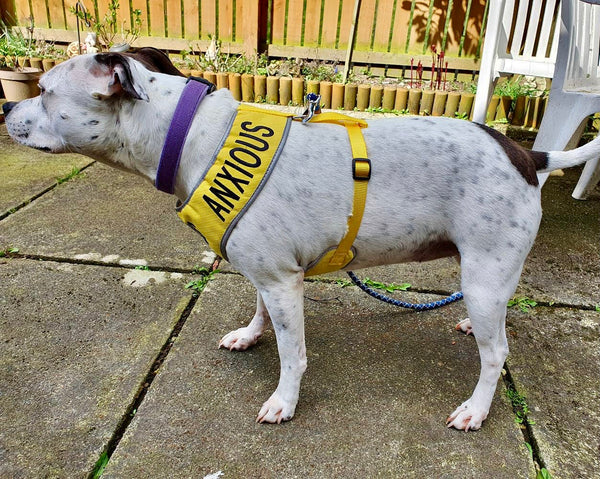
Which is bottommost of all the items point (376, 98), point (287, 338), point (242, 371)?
point (242, 371)

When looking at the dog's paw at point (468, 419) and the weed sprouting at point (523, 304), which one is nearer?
the dog's paw at point (468, 419)

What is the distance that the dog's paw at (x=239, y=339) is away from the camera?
8.35 ft

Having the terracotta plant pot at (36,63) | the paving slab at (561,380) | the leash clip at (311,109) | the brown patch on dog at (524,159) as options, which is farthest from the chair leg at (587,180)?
the terracotta plant pot at (36,63)

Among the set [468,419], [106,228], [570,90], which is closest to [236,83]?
[106,228]

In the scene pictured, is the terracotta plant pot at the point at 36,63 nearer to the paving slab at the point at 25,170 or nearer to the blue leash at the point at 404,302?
the paving slab at the point at 25,170

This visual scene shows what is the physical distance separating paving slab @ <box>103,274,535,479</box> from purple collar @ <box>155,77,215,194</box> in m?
0.96

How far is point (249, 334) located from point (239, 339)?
2.3 inches

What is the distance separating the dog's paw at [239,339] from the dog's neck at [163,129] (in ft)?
2.94

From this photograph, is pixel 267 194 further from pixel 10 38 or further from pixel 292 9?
pixel 10 38

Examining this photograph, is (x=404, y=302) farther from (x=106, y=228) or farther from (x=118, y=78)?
(x=106, y=228)

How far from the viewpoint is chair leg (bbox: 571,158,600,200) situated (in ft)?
14.3

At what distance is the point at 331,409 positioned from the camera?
222cm

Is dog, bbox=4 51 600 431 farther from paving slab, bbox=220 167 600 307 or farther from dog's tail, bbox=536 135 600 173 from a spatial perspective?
paving slab, bbox=220 167 600 307

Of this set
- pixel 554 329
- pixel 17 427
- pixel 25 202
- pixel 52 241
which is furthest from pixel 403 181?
pixel 25 202
